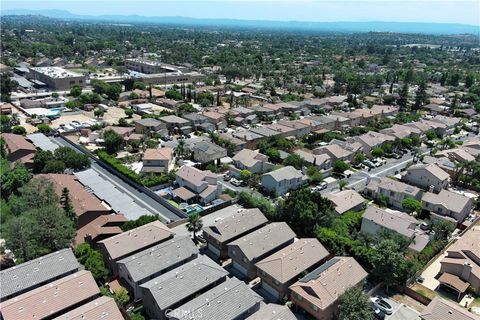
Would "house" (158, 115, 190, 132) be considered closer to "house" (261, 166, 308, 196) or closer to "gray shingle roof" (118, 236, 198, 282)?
"house" (261, 166, 308, 196)

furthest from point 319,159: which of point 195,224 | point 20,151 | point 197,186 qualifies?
point 20,151

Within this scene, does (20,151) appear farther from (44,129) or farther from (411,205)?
(411,205)

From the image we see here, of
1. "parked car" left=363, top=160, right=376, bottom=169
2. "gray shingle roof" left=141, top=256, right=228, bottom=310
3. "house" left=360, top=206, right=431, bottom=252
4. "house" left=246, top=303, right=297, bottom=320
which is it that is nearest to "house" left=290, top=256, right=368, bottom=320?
"house" left=246, top=303, right=297, bottom=320

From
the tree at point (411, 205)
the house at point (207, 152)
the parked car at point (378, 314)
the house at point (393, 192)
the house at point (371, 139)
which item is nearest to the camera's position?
the parked car at point (378, 314)

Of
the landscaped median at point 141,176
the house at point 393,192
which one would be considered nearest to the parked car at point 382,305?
the house at point 393,192

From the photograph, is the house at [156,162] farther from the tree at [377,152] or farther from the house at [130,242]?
the tree at [377,152]

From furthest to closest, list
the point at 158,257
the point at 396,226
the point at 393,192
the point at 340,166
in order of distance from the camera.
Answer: the point at 340,166 < the point at 393,192 < the point at 396,226 < the point at 158,257

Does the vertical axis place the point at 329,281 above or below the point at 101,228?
above
